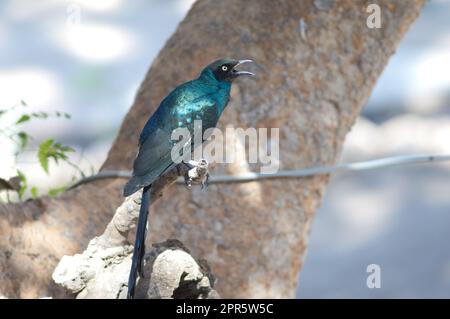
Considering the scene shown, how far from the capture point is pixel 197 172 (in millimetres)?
2990

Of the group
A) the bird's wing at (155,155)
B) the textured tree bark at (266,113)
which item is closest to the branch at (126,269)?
the bird's wing at (155,155)

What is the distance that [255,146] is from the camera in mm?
4281

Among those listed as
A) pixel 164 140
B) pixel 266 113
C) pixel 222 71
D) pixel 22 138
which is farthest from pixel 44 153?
pixel 164 140

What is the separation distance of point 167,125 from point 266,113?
128cm

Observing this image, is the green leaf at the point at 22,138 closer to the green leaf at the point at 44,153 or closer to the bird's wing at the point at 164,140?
the green leaf at the point at 44,153

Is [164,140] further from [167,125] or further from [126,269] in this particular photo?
[126,269]

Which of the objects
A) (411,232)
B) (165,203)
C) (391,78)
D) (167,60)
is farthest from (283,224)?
(391,78)

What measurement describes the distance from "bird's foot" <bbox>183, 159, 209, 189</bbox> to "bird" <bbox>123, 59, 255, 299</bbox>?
0.06 m

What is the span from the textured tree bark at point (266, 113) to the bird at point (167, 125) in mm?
924

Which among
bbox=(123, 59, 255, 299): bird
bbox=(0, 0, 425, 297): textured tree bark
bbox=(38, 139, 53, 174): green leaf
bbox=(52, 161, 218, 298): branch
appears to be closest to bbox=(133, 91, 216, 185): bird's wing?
bbox=(123, 59, 255, 299): bird

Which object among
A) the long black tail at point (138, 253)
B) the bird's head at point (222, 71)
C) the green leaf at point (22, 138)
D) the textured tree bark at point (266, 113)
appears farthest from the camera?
the green leaf at point (22, 138)

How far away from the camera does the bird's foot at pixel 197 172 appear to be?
2973mm

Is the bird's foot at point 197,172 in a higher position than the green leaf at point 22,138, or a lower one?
lower

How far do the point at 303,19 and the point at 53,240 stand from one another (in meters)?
1.51
